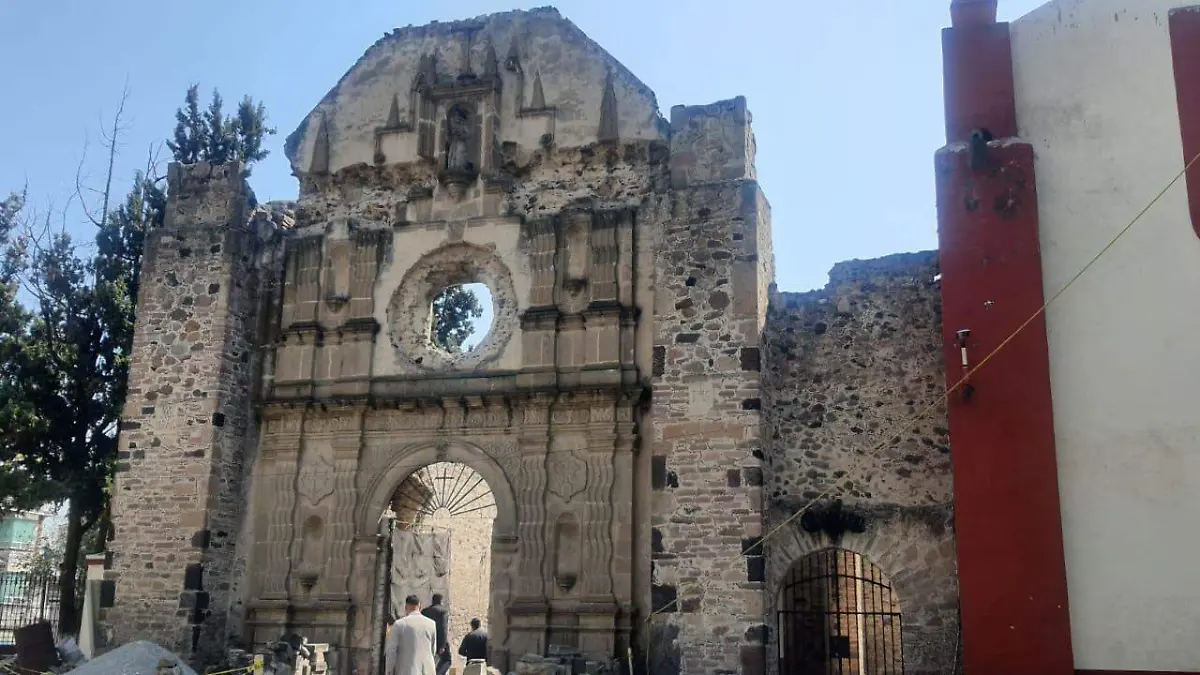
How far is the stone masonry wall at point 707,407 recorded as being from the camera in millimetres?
11352

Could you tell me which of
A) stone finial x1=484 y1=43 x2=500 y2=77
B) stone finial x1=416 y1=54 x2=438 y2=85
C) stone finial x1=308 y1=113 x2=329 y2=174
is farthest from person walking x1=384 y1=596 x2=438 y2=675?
stone finial x1=416 y1=54 x2=438 y2=85

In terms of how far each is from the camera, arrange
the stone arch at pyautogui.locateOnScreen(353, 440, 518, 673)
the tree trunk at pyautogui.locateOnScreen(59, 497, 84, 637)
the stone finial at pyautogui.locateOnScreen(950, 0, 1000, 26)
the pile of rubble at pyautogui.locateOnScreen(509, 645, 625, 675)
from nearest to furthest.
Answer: the pile of rubble at pyautogui.locateOnScreen(509, 645, 625, 675), the stone finial at pyautogui.locateOnScreen(950, 0, 1000, 26), the stone arch at pyautogui.locateOnScreen(353, 440, 518, 673), the tree trunk at pyautogui.locateOnScreen(59, 497, 84, 637)

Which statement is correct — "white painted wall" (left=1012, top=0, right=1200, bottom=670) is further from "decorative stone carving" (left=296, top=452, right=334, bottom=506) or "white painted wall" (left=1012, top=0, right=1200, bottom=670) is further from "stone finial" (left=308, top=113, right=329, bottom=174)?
"stone finial" (left=308, top=113, right=329, bottom=174)

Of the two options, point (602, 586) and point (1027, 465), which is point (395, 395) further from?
point (1027, 465)

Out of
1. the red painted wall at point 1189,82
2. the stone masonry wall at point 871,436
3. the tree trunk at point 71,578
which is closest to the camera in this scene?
the red painted wall at point 1189,82

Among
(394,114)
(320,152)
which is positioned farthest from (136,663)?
(394,114)

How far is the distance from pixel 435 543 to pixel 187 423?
337 cm

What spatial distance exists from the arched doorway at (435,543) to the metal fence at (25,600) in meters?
5.89

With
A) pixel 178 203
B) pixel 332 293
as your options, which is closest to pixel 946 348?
pixel 332 293

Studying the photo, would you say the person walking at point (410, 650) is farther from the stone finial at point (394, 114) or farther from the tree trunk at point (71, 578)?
the tree trunk at point (71, 578)

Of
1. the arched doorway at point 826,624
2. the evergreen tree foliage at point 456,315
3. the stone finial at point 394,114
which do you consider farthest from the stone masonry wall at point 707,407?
the evergreen tree foliage at point 456,315

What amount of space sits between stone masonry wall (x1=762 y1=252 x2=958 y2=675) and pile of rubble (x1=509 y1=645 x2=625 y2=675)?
69.1 inches

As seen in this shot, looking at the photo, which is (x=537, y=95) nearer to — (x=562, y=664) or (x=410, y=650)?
(x=562, y=664)

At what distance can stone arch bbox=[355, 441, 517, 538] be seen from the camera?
1285 centimetres
